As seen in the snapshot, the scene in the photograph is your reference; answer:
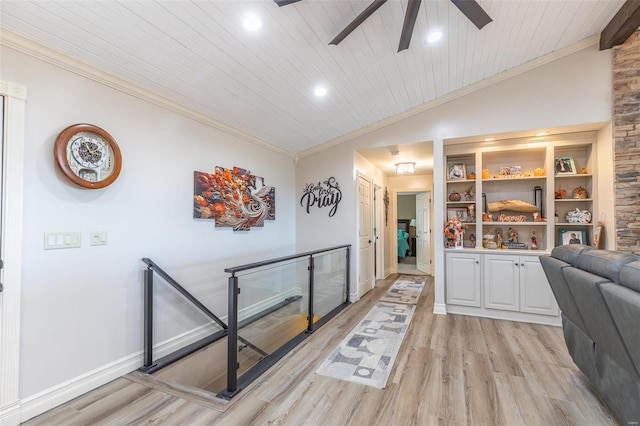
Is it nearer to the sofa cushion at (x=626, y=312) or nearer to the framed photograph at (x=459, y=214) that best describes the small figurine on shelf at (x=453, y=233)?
the framed photograph at (x=459, y=214)

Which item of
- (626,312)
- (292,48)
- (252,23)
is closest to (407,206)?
(292,48)

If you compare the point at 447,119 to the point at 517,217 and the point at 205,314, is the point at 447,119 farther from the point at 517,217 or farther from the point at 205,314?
the point at 205,314

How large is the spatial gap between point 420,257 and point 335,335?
15.3 feet

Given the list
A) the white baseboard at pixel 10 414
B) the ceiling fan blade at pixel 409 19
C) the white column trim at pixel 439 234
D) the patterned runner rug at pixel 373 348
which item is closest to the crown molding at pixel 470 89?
the white column trim at pixel 439 234

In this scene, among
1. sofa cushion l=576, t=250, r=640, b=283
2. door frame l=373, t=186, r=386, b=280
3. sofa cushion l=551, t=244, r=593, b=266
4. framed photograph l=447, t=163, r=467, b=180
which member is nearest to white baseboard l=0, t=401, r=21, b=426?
sofa cushion l=576, t=250, r=640, b=283

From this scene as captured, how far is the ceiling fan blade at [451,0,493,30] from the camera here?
189 centimetres

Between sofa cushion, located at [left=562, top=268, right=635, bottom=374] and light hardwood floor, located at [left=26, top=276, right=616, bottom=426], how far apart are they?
58 cm

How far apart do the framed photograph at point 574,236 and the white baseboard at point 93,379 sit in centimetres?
382

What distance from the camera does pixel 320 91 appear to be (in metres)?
3.38

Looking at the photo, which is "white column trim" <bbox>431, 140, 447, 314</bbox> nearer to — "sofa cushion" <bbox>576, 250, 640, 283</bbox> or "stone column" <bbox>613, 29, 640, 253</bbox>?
"stone column" <bbox>613, 29, 640, 253</bbox>

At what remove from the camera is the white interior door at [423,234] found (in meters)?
6.92

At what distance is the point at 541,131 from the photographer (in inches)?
147

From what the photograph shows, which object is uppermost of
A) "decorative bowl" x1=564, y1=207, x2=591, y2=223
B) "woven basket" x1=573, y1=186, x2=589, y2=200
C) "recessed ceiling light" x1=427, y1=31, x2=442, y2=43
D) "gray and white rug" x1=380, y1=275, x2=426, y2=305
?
"recessed ceiling light" x1=427, y1=31, x2=442, y2=43

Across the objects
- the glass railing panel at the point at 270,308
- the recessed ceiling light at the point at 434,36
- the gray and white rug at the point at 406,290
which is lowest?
the gray and white rug at the point at 406,290
